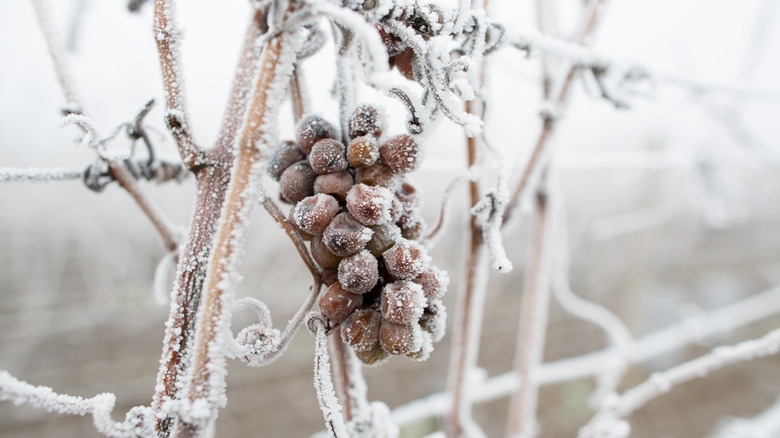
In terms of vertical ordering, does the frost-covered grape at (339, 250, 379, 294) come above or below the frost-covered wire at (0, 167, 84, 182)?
below

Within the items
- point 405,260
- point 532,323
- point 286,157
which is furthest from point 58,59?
point 532,323

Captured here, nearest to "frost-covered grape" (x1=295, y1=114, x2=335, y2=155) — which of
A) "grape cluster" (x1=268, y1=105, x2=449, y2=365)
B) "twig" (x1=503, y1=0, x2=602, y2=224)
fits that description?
"grape cluster" (x1=268, y1=105, x2=449, y2=365)

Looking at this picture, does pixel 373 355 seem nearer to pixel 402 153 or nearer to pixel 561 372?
pixel 402 153

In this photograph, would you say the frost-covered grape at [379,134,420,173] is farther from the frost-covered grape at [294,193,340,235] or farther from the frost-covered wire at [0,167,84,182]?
the frost-covered wire at [0,167,84,182]

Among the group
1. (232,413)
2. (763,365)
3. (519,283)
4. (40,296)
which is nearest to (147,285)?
(40,296)

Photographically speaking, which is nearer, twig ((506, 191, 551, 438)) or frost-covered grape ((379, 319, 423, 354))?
frost-covered grape ((379, 319, 423, 354))

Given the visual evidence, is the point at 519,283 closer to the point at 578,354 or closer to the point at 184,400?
the point at 578,354

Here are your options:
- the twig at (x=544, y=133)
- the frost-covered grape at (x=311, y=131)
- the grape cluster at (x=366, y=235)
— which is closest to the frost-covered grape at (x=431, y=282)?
the grape cluster at (x=366, y=235)
